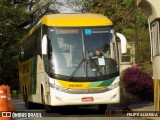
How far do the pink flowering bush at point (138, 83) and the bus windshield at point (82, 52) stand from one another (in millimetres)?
5338

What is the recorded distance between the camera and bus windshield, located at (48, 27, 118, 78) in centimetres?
1731

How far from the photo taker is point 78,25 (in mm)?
17984

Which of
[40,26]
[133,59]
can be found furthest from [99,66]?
[133,59]

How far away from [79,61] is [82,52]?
36 cm

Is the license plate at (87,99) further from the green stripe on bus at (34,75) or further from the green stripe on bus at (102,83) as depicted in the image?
the green stripe on bus at (34,75)

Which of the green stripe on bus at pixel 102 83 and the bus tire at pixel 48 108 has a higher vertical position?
the green stripe on bus at pixel 102 83

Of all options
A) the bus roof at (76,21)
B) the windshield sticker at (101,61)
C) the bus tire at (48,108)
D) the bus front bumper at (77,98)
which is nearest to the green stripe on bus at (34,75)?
the bus tire at (48,108)

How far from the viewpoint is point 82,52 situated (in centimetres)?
1752

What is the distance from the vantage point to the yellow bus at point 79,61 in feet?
56.1

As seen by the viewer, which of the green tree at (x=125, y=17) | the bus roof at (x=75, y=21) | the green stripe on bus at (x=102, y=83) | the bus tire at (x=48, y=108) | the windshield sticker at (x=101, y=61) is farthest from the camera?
the green tree at (x=125, y=17)

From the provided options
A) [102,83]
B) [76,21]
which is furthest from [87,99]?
[76,21]

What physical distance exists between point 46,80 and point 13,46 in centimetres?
2689

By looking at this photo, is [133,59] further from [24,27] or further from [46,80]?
[46,80]

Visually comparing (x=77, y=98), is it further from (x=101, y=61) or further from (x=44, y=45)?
(x=44, y=45)
